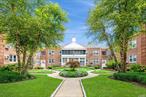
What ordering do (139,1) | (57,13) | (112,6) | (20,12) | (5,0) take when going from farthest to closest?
1. (57,13)
2. (112,6)
3. (20,12)
4. (5,0)
5. (139,1)

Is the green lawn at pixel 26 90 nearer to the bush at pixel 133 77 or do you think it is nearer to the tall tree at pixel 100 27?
the bush at pixel 133 77

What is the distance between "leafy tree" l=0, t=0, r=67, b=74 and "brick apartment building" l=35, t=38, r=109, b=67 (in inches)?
1613

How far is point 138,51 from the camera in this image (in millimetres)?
45594

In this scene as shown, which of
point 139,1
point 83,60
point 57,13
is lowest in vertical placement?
point 83,60

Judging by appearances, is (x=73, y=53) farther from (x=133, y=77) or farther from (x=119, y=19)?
(x=133, y=77)

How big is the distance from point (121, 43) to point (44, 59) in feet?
169

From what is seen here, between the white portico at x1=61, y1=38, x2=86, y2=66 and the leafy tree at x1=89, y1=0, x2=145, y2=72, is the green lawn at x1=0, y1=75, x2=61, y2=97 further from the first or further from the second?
the white portico at x1=61, y1=38, x2=86, y2=66

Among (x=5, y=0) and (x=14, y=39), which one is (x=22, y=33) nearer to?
(x=14, y=39)

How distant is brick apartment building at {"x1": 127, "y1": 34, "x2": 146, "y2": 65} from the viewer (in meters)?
42.1

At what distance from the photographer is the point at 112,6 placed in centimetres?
3012

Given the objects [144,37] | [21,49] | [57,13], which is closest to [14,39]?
[21,49]

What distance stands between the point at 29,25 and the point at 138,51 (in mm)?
23608

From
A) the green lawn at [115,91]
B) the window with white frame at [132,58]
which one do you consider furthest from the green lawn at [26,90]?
the window with white frame at [132,58]

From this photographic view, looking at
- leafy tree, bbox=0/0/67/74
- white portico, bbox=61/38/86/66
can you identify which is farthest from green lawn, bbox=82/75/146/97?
white portico, bbox=61/38/86/66
